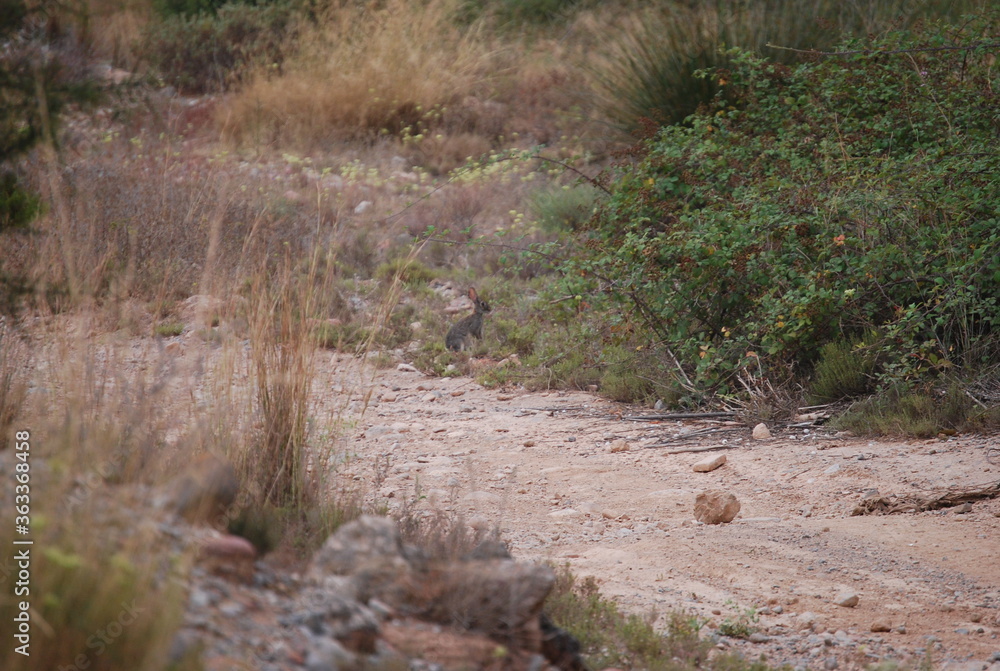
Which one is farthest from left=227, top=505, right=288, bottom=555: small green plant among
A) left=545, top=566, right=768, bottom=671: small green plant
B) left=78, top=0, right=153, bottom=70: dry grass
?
left=78, top=0, right=153, bottom=70: dry grass

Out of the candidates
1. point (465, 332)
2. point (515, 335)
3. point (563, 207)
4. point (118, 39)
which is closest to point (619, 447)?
point (515, 335)

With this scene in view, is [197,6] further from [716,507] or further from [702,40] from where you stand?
[716,507]

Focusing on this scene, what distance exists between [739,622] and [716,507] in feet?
2.79

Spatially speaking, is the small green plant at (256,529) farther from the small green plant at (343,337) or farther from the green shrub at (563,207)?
the green shrub at (563,207)

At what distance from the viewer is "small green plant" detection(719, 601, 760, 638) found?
272cm

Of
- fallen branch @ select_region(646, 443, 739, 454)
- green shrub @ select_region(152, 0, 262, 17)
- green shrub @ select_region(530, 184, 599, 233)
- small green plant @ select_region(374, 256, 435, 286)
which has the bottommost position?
fallen branch @ select_region(646, 443, 739, 454)

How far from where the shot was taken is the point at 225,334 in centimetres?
308

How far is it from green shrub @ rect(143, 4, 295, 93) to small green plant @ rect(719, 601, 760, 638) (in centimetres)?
1032

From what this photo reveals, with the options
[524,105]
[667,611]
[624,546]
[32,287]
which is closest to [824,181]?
[624,546]

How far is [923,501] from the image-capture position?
11.8 feet

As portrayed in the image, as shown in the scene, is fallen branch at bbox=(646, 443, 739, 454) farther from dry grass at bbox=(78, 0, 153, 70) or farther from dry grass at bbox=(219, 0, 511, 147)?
dry grass at bbox=(78, 0, 153, 70)

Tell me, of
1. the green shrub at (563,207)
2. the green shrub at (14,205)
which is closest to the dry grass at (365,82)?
the green shrub at (563,207)

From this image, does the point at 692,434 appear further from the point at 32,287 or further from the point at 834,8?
the point at 834,8

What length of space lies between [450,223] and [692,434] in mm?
4225
